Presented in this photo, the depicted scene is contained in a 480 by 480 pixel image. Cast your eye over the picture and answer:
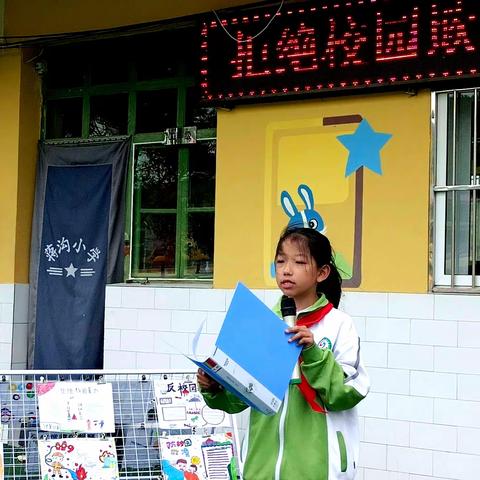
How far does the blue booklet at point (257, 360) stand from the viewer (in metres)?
2.11

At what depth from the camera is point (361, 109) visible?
15.7ft

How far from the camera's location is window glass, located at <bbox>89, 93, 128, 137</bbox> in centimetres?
624

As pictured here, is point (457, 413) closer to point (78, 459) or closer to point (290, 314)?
point (78, 459)

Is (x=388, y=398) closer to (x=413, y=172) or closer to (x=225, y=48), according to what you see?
(x=413, y=172)

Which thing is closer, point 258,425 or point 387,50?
point 258,425

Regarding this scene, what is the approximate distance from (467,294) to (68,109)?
3946mm

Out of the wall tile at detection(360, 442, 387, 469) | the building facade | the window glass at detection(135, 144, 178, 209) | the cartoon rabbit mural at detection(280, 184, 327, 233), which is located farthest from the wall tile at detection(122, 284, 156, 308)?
the wall tile at detection(360, 442, 387, 469)

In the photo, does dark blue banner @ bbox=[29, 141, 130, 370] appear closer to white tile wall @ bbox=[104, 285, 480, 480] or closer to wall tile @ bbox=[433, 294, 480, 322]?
white tile wall @ bbox=[104, 285, 480, 480]

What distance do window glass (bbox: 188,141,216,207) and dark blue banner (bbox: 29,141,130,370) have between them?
606 millimetres

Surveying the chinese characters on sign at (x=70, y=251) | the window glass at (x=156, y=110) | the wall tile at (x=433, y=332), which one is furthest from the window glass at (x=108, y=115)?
the wall tile at (x=433, y=332)

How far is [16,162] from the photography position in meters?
6.24

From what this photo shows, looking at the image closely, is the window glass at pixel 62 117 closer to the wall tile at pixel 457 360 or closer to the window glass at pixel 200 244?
the window glass at pixel 200 244

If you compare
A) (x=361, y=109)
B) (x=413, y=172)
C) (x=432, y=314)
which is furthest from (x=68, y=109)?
(x=432, y=314)

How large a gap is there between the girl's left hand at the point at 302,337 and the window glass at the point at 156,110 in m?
4.12
